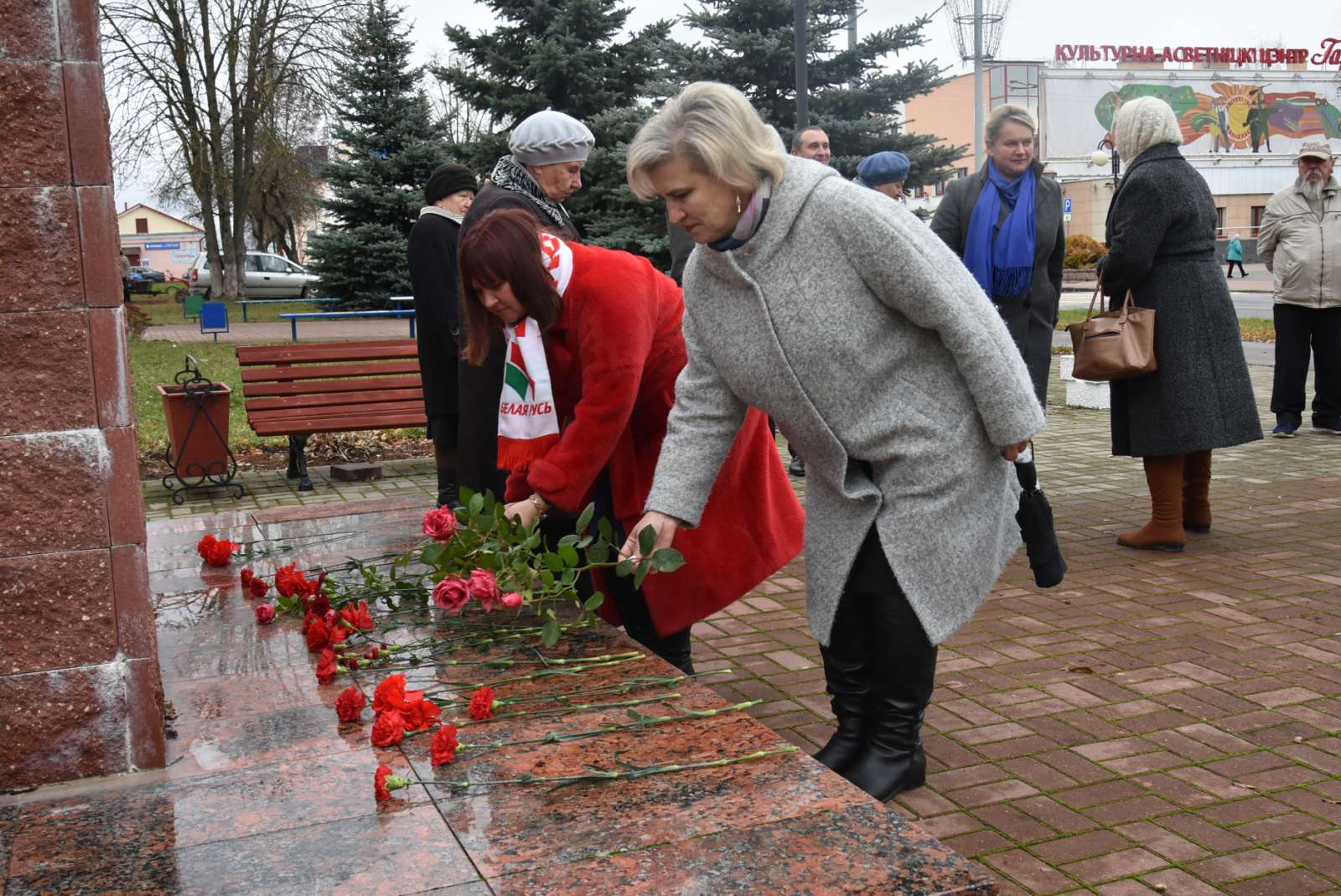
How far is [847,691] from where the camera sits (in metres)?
3.46

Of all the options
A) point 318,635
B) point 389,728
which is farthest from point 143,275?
point 389,728

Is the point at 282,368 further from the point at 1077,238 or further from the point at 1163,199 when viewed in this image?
the point at 1077,238

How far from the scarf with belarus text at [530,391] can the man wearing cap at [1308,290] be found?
730cm

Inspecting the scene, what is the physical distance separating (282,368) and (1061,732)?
6622 millimetres

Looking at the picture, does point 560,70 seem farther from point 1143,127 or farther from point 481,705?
point 481,705

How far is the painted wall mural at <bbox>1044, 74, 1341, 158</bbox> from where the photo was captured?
5925cm

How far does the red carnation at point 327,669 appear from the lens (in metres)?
3.47

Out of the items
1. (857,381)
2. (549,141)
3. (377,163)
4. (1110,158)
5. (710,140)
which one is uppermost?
(1110,158)

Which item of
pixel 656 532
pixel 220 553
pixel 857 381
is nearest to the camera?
pixel 857 381

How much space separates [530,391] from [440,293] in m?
2.91

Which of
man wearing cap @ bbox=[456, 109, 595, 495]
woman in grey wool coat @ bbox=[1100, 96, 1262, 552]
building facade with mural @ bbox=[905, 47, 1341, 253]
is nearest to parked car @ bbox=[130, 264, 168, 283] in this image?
building facade with mural @ bbox=[905, 47, 1341, 253]

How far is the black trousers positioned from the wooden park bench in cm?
589

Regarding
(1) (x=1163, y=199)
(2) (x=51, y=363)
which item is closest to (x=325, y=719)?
(2) (x=51, y=363)

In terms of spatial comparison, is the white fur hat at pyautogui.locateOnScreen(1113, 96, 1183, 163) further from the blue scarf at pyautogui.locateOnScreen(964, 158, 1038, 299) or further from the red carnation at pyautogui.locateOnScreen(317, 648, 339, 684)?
the red carnation at pyautogui.locateOnScreen(317, 648, 339, 684)
